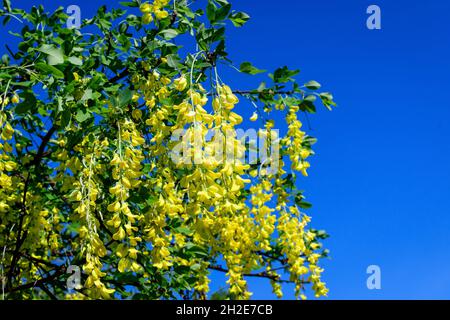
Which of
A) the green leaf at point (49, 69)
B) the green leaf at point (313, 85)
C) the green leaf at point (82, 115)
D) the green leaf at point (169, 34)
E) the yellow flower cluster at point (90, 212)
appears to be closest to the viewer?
the yellow flower cluster at point (90, 212)

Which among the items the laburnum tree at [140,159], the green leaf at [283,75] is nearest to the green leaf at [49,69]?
the laburnum tree at [140,159]

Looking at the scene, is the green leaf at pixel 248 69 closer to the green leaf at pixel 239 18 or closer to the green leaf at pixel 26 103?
the green leaf at pixel 239 18

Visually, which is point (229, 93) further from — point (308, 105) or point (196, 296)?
point (196, 296)

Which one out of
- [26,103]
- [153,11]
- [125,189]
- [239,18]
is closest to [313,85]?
[239,18]

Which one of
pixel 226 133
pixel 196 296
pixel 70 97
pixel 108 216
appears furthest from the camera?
pixel 196 296

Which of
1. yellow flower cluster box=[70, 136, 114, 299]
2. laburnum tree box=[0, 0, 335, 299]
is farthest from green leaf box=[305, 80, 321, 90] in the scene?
yellow flower cluster box=[70, 136, 114, 299]

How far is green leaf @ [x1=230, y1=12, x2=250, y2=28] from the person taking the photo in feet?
9.65

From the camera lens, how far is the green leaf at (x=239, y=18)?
2.94m

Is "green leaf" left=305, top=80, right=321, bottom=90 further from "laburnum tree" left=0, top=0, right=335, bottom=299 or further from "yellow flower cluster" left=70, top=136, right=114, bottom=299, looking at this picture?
"yellow flower cluster" left=70, top=136, right=114, bottom=299

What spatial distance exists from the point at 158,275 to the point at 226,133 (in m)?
1.33

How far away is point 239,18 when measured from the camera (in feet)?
9.69

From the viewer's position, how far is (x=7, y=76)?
8.72 ft

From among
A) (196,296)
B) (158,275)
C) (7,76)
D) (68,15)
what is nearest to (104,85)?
(7,76)

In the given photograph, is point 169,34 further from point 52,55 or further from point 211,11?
point 52,55
